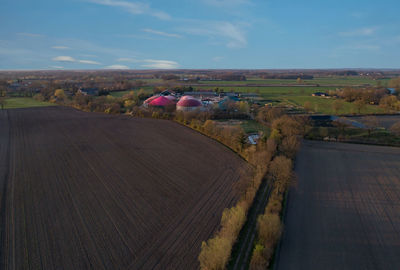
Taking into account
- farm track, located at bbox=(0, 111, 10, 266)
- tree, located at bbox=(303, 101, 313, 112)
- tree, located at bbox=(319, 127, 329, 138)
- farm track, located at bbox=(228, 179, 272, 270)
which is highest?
tree, located at bbox=(303, 101, 313, 112)

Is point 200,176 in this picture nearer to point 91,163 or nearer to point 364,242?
point 91,163

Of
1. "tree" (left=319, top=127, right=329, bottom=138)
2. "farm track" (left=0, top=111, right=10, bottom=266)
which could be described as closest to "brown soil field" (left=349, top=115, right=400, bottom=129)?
"tree" (left=319, top=127, right=329, bottom=138)

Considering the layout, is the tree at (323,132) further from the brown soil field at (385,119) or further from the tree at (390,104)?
the tree at (390,104)

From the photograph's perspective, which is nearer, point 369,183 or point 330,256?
point 330,256

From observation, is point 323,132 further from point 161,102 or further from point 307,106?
point 161,102

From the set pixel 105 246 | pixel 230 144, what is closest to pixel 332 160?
pixel 230 144

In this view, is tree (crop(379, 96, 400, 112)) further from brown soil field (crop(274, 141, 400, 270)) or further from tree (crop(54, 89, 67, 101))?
tree (crop(54, 89, 67, 101))
